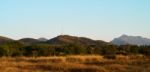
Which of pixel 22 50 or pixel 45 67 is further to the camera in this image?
pixel 22 50

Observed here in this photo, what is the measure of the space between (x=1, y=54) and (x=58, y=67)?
27.9 meters

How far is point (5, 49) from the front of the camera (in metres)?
54.2

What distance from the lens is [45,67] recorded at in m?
27.9

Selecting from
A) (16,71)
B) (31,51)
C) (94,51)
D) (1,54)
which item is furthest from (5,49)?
(16,71)

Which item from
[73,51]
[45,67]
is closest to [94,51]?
[73,51]

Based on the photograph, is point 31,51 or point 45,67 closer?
point 45,67

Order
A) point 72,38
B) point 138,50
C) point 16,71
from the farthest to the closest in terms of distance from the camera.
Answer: point 72,38 → point 138,50 → point 16,71

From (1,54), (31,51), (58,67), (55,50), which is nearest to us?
(58,67)

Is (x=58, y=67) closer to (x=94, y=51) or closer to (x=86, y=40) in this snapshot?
(x=94, y=51)

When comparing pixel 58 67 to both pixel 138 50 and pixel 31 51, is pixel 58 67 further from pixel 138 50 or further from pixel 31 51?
pixel 138 50

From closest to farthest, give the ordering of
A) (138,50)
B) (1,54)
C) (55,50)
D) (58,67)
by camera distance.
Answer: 1. (58,67)
2. (1,54)
3. (55,50)
4. (138,50)

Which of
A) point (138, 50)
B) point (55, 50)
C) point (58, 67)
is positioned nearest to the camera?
point (58, 67)

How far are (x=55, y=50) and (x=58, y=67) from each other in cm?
3676

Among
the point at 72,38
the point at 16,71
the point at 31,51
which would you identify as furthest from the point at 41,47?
the point at 72,38
